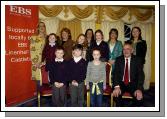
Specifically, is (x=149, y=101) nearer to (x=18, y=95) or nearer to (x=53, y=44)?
(x=53, y=44)

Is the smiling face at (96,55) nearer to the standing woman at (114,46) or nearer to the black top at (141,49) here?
the standing woman at (114,46)

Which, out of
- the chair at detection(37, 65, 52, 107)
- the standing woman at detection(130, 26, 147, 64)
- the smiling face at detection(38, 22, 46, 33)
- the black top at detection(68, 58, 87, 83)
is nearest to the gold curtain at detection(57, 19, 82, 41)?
the smiling face at detection(38, 22, 46, 33)

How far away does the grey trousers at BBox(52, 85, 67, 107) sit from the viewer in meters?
3.42

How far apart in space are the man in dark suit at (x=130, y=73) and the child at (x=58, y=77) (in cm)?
61

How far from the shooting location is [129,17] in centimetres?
337

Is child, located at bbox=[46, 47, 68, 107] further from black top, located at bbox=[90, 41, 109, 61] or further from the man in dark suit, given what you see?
the man in dark suit

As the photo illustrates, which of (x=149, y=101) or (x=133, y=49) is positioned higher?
(x=133, y=49)

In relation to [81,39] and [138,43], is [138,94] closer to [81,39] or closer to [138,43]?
[138,43]

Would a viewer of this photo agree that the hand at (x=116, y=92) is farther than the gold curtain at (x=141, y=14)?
Yes

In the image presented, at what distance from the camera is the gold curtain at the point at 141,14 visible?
131 inches

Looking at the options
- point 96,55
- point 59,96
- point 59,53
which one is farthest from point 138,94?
point 59,53

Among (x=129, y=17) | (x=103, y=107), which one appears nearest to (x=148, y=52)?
(x=129, y=17)

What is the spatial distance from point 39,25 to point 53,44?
270 mm

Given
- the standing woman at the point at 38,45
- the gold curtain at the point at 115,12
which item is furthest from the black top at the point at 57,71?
the gold curtain at the point at 115,12
